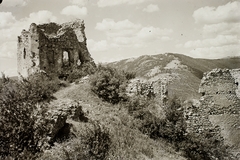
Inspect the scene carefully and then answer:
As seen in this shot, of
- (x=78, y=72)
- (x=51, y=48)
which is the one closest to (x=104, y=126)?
Answer: (x=78, y=72)

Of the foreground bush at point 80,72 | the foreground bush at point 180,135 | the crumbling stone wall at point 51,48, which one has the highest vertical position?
the crumbling stone wall at point 51,48

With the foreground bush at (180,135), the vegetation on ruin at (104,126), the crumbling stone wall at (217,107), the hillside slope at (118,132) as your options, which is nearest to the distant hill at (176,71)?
the crumbling stone wall at (217,107)

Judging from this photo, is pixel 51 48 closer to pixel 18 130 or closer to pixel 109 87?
pixel 109 87

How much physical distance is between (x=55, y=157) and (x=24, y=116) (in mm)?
1709

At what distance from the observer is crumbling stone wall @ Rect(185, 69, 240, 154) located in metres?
13.7

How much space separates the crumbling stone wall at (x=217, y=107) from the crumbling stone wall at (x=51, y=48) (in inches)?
400

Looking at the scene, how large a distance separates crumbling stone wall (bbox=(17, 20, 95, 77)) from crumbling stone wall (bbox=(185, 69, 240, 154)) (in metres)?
10.2

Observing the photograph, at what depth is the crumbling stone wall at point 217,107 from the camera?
539 inches

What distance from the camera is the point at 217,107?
13.9 meters

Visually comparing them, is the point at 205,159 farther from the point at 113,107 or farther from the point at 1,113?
the point at 1,113

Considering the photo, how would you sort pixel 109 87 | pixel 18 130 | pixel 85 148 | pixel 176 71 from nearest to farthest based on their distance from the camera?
pixel 18 130, pixel 85 148, pixel 109 87, pixel 176 71

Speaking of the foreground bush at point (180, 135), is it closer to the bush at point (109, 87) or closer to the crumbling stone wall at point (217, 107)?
the crumbling stone wall at point (217, 107)

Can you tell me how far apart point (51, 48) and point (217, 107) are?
12.3 m

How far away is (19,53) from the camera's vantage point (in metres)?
19.3
